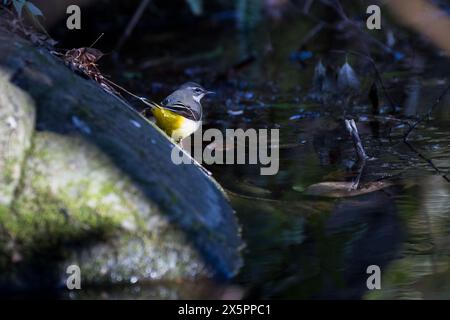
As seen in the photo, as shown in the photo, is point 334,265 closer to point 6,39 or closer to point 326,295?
point 326,295

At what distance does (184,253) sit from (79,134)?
85 centimetres

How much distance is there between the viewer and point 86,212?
12.4ft

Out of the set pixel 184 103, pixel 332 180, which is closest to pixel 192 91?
pixel 184 103

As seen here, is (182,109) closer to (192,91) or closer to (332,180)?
(192,91)


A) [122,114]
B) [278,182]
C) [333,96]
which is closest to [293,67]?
[333,96]

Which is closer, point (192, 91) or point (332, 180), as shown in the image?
point (332, 180)

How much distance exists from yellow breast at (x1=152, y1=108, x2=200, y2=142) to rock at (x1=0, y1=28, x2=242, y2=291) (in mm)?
1736

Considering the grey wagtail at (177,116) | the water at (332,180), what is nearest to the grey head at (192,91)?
the grey wagtail at (177,116)

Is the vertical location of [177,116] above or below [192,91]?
below

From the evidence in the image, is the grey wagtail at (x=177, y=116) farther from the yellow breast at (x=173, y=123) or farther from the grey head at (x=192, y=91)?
the grey head at (x=192, y=91)

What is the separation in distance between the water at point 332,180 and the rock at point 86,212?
0.21 m

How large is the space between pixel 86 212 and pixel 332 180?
2.02 meters

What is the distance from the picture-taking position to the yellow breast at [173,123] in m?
5.82

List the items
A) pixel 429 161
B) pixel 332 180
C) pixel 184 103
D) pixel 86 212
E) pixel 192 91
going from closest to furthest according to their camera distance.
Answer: pixel 86 212 → pixel 332 180 → pixel 429 161 → pixel 184 103 → pixel 192 91
